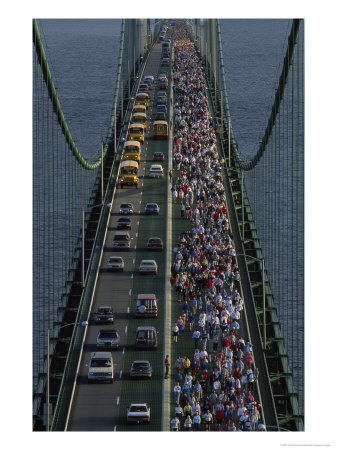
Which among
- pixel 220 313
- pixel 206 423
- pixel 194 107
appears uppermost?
pixel 194 107

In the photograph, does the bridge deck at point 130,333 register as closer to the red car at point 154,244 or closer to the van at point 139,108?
the red car at point 154,244

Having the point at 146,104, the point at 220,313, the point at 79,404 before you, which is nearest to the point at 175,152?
the point at 146,104

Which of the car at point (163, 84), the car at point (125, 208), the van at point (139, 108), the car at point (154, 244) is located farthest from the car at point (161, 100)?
the car at point (154, 244)

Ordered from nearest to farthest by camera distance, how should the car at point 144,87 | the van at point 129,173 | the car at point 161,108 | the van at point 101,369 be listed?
the van at point 101,369 < the van at point 129,173 < the car at point 161,108 < the car at point 144,87

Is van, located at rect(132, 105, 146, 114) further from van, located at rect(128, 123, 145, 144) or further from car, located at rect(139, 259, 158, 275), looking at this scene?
car, located at rect(139, 259, 158, 275)

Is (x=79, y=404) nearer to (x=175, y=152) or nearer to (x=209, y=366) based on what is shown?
(x=209, y=366)

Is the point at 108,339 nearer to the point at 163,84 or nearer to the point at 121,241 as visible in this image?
the point at 121,241

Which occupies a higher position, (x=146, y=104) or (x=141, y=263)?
(x=146, y=104)
